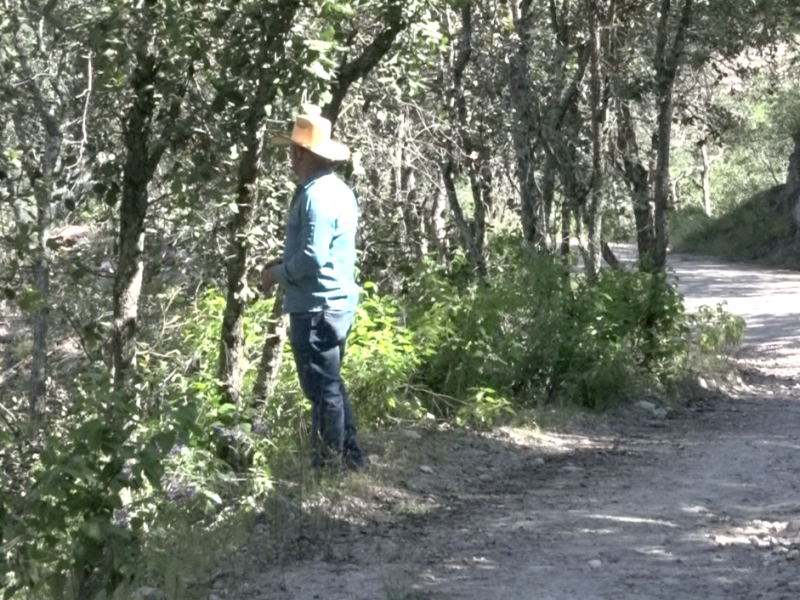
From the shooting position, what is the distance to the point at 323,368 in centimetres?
738

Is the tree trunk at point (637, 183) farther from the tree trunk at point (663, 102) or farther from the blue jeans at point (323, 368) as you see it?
the blue jeans at point (323, 368)

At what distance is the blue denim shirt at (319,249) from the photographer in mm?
7215

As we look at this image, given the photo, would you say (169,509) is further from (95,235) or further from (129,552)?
(95,235)

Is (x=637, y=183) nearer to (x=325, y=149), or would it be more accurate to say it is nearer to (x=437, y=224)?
(x=437, y=224)

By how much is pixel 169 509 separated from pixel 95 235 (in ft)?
20.0

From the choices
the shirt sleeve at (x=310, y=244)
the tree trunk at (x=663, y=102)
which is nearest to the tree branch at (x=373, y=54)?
the shirt sleeve at (x=310, y=244)

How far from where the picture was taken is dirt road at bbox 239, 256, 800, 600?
229 inches

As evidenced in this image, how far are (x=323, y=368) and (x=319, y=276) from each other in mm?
512

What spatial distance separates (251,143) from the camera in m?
7.79

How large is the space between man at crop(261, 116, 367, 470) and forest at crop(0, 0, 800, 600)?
0.37 metres

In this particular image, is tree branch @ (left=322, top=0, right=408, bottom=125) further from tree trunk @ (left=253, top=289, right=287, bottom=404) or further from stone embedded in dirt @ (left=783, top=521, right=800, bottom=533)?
stone embedded in dirt @ (left=783, top=521, right=800, bottom=533)

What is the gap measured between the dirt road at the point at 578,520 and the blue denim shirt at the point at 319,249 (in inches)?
43.4

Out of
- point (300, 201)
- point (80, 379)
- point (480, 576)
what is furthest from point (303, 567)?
point (80, 379)

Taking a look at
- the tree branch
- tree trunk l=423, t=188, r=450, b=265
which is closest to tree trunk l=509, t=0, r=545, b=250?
tree trunk l=423, t=188, r=450, b=265
